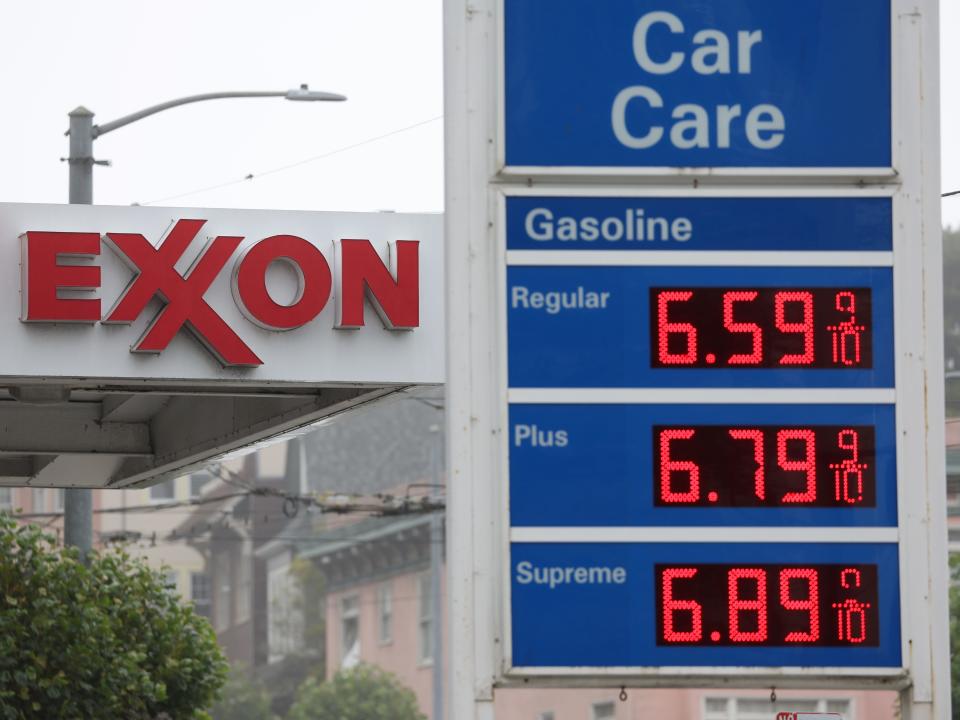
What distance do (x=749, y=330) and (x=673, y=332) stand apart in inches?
10.8

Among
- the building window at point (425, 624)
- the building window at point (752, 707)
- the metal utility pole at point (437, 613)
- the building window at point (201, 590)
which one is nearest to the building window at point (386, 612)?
the building window at point (425, 624)

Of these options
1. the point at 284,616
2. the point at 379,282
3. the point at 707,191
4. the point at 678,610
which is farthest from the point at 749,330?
the point at 284,616

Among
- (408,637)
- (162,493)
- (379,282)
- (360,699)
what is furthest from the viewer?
(162,493)

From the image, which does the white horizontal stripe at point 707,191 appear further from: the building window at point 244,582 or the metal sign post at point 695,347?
the building window at point 244,582

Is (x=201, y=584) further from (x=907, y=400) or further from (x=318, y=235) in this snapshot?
(x=907, y=400)

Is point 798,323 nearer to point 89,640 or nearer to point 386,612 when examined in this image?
point 89,640

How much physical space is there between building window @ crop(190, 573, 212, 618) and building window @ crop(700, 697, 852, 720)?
53.8 m

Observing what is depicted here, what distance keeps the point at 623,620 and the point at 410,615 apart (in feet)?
212

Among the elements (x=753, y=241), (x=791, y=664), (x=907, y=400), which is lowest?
(x=791, y=664)

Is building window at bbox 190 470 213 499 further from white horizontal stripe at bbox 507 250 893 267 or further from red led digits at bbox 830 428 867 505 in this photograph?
red led digits at bbox 830 428 867 505

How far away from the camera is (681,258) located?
294 inches

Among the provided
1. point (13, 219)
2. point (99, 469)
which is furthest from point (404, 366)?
point (99, 469)

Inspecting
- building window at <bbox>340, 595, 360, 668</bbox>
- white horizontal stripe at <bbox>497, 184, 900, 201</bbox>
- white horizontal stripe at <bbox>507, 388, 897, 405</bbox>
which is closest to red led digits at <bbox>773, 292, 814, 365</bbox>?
white horizontal stripe at <bbox>507, 388, 897, 405</bbox>

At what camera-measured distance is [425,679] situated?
69562 millimetres
